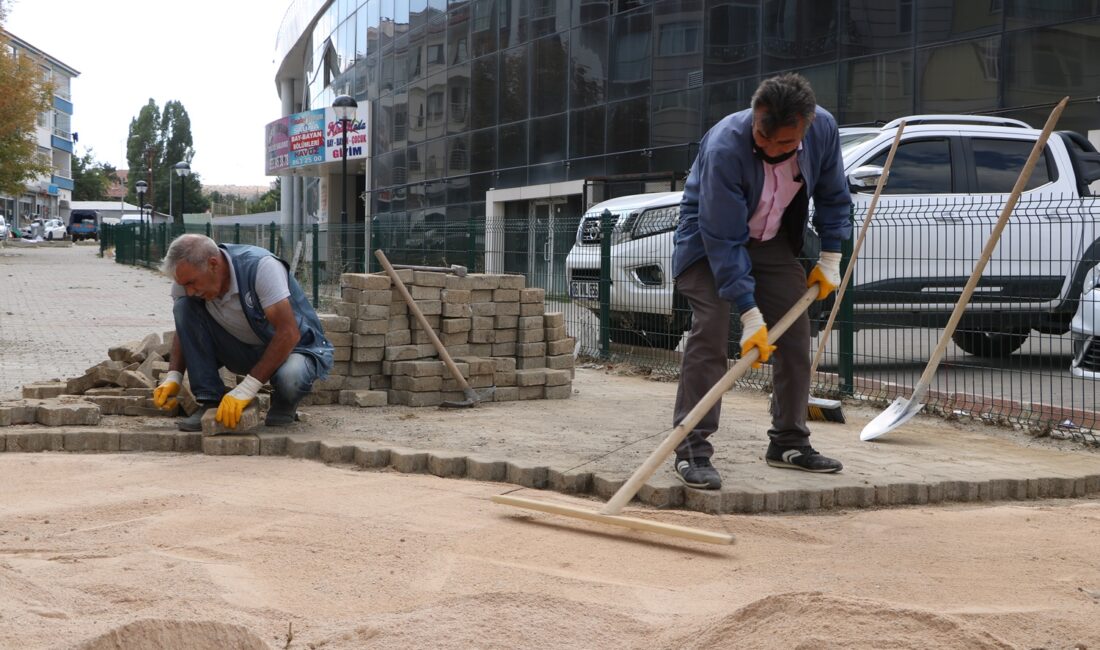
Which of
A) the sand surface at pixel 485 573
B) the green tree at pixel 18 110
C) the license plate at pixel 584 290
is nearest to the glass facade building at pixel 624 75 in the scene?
the license plate at pixel 584 290

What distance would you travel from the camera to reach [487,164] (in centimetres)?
2634

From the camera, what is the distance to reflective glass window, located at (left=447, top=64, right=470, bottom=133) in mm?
27283

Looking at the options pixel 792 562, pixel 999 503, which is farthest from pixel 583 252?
pixel 792 562

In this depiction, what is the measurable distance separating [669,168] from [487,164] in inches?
292

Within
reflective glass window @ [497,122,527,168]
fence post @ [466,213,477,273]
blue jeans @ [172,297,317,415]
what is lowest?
blue jeans @ [172,297,317,415]

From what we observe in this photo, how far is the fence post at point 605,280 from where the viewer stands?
395 inches

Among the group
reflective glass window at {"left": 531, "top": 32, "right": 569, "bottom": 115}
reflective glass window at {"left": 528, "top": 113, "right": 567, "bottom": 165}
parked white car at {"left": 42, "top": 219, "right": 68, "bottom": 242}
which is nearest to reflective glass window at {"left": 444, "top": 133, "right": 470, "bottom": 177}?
reflective glass window at {"left": 528, "top": 113, "right": 567, "bottom": 165}

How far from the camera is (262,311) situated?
602 cm

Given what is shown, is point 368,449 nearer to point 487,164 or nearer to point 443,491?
point 443,491

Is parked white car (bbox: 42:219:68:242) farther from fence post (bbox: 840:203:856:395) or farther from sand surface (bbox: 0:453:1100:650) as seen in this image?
sand surface (bbox: 0:453:1100:650)

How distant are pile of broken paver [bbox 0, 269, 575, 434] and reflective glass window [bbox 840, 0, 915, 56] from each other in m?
10.3

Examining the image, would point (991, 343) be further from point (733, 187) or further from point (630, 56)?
point (630, 56)

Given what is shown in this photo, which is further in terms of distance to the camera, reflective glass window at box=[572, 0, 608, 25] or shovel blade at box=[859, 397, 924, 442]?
reflective glass window at box=[572, 0, 608, 25]

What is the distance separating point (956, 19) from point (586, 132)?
28.9 feet
